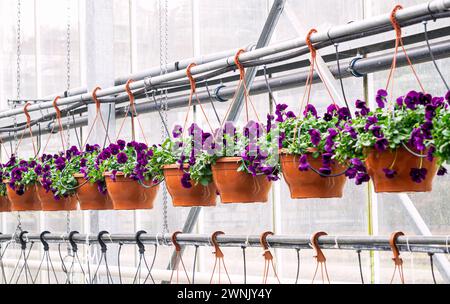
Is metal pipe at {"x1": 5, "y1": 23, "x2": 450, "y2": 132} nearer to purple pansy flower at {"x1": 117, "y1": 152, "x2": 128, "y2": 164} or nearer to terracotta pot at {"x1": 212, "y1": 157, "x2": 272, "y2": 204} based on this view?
purple pansy flower at {"x1": 117, "y1": 152, "x2": 128, "y2": 164}

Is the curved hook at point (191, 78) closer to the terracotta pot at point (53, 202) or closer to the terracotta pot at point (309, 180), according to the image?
the terracotta pot at point (309, 180)

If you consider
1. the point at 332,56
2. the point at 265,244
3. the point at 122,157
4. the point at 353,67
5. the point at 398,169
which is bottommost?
the point at 265,244

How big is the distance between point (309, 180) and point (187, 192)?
0.72 metres

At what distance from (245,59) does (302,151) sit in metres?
0.54

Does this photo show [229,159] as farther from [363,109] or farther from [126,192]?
[126,192]

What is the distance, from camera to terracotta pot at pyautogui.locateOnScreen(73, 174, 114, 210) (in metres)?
4.59

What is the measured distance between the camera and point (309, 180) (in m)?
3.30

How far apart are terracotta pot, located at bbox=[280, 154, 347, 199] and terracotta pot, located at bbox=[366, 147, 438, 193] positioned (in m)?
0.32

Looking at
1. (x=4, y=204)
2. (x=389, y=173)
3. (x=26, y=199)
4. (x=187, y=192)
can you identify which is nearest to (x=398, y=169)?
(x=389, y=173)

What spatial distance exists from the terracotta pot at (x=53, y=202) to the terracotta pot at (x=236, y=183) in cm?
144
